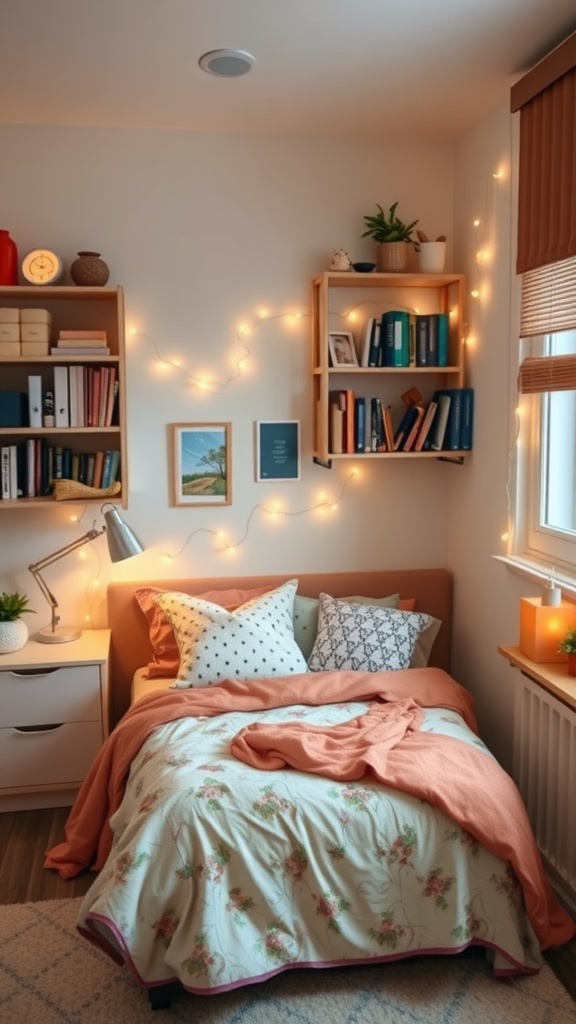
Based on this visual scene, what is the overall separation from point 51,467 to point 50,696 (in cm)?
86

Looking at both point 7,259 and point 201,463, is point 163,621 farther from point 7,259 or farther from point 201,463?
point 7,259

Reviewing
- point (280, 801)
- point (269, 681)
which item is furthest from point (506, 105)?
point (280, 801)

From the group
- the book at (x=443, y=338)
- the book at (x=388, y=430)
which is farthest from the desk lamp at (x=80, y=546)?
the book at (x=443, y=338)

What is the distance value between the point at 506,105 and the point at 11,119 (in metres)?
1.82

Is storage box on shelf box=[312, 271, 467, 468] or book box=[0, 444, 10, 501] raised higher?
storage box on shelf box=[312, 271, 467, 468]

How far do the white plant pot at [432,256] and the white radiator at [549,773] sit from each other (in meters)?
1.64

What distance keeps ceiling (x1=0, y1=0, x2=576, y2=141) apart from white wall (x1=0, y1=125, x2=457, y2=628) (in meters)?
0.13

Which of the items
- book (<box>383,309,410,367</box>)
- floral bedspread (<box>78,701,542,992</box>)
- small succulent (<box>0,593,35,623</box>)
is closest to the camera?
floral bedspread (<box>78,701,542,992</box>)

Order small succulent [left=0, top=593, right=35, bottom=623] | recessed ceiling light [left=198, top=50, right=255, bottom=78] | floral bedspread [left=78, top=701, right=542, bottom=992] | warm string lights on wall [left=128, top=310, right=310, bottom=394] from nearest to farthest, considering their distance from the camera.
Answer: floral bedspread [left=78, top=701, right=542, bottom=992]
recessed ceiling light [left=198, top=50, right=255, bottom=78]
small succulent [left=0, top=593, right=35, bottom=623]
warm string lights on wall [left=128, top=310, right=310, bottom=394]

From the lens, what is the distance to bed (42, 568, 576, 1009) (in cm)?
213

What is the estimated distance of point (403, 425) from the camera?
341 centimetres

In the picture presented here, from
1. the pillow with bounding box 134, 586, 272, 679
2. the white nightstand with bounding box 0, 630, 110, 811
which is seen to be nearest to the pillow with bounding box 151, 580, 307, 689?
the pillow with bounding box 134, 586, 272, 679

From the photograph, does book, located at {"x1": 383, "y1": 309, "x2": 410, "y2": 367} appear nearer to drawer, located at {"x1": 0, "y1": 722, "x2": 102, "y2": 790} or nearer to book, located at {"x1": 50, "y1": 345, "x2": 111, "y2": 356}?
book, located at {"x1": 50, "y1": 345, "x2": 111, "y2": 356}

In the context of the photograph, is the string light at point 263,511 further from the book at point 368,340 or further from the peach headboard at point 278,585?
the book at point 368,340
